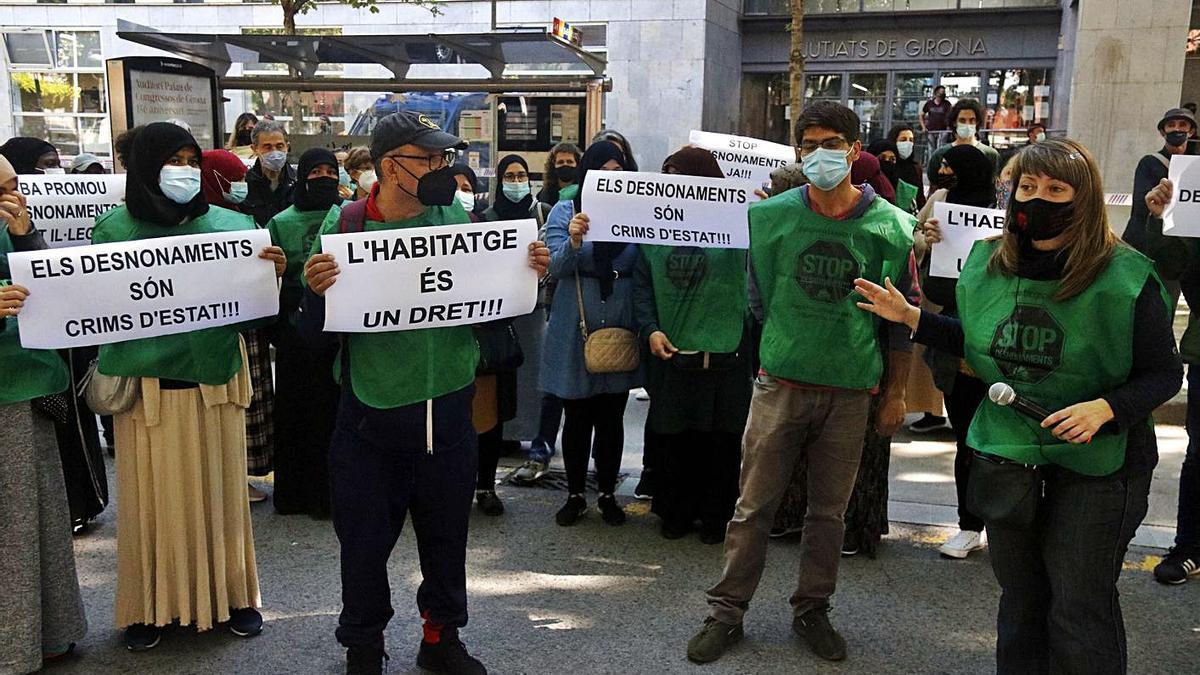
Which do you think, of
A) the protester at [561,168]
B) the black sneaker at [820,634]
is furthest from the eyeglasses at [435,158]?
the protester at [561,168]

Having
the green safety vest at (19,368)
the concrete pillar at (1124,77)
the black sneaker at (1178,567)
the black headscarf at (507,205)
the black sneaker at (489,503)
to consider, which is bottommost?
the black sneaker at (489,503)

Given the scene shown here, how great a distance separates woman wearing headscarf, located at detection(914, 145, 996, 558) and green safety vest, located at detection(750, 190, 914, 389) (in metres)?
1.11

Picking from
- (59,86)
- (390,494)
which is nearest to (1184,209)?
(390,494)

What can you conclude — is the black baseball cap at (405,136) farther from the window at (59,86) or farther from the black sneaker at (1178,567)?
the window at (59,86)

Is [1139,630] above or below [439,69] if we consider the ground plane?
below

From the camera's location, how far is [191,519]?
4035 millimetres

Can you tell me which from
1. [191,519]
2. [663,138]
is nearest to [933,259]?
[191,519]

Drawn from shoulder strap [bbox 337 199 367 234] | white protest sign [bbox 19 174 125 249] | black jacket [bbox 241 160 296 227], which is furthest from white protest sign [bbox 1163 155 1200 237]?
white protest sign [bbox 19 174 125 249]

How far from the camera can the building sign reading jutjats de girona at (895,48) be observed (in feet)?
71.2

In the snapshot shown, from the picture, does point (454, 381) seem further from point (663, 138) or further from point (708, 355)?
point (663, 138)

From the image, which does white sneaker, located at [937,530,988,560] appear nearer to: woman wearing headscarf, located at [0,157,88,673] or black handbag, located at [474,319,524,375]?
black handbag, located at [474,319,524,375]

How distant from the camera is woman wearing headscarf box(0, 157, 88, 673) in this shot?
3.71 meters

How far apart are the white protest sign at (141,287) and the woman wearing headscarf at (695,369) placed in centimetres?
196

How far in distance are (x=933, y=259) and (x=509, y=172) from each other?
8.04 feet
